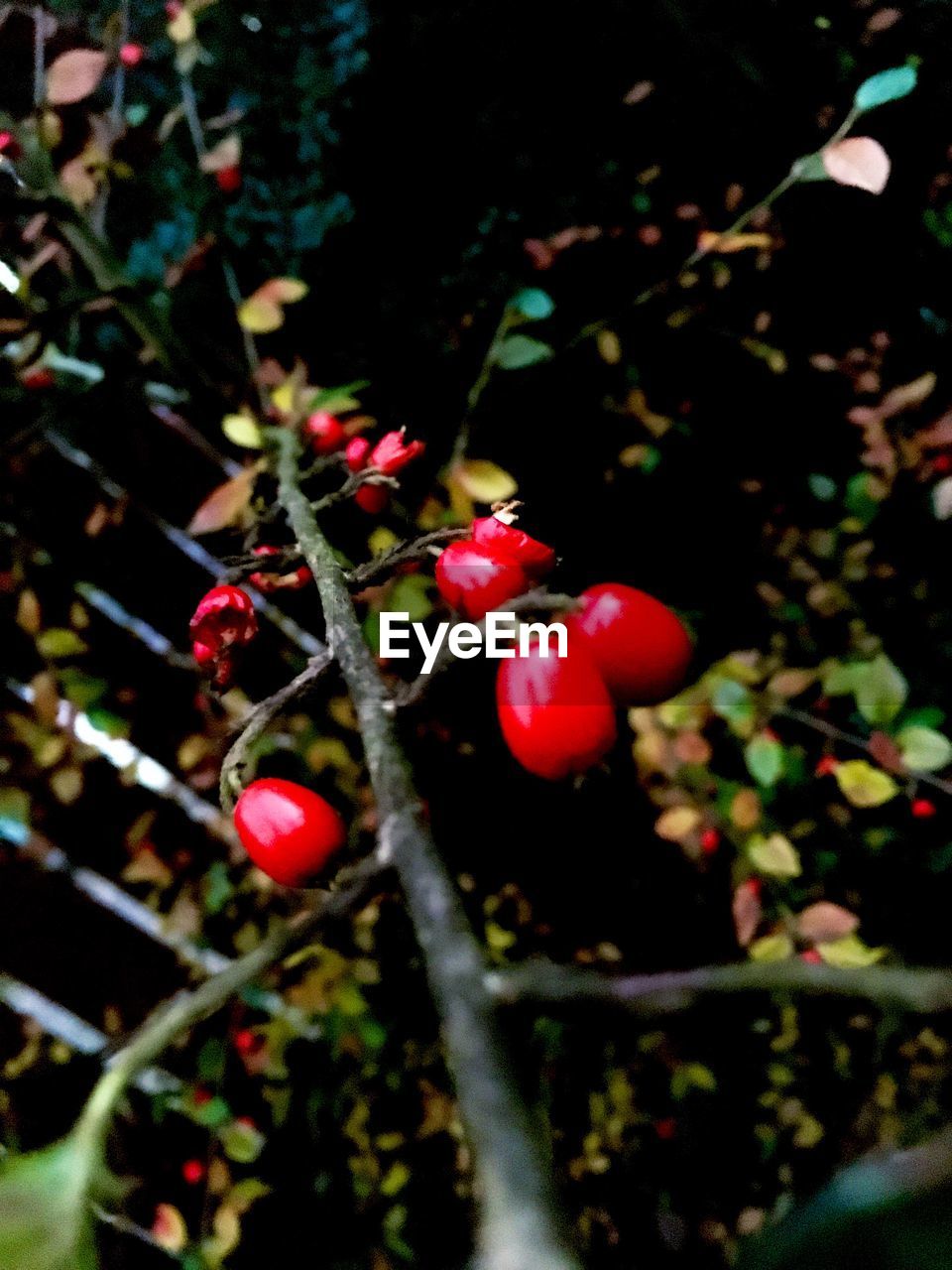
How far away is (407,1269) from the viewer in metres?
1.32

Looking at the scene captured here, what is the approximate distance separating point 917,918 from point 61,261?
71.0 inches

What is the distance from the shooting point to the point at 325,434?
3.11 feet

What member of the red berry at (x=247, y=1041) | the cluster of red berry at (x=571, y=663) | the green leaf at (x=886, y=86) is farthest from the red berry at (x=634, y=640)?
the red berry at (x=247, y=1041)

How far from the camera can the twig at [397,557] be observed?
45cm

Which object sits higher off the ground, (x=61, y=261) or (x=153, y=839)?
(x=61, y=261)

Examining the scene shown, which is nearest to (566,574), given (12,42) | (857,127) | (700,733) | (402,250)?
(700,733)

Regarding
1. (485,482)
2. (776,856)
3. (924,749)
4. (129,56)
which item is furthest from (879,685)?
(129,56)

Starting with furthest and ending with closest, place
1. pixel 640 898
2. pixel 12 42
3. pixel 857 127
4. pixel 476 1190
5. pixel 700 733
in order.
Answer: pixel 857 127 < pixel 640 898 < pixel 700 733 < pixel 12 42 < pixel 476 1190

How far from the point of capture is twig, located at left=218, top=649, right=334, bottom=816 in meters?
0.36

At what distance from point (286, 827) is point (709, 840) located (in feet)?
3.27

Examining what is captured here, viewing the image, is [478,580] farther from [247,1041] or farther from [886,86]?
[247,1041]

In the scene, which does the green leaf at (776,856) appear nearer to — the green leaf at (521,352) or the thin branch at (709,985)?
the green leaf at (521,352)

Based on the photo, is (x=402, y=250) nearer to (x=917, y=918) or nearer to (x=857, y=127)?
(x=857, y=127)

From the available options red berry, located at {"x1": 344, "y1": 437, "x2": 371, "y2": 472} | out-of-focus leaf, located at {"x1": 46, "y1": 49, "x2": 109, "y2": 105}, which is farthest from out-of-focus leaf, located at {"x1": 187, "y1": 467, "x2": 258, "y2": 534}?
out-of-focus leaf, located at {"x1": 46, "y1": 49, "x2": 109, "y2": 105}
